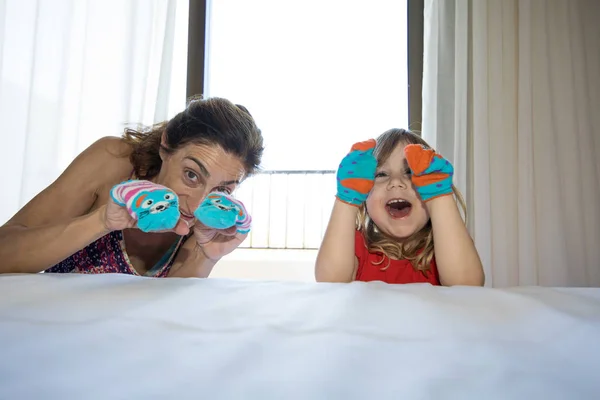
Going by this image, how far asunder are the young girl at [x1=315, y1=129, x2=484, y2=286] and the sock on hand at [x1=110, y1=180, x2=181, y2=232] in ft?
1.29

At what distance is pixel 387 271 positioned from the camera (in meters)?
1.08

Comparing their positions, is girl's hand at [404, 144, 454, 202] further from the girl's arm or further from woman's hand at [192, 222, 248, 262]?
woman's hand at [192, 222, 248, 262]

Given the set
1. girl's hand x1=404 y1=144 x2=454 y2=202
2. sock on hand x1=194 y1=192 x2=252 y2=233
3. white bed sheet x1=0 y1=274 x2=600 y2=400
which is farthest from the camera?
girl's hand x1=404 y1=144 x2=454 y2=202

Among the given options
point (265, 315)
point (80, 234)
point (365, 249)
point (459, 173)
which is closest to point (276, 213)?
point (459, 173)

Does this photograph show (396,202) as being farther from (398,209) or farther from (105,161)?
(105,161)

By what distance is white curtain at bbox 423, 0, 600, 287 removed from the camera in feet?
5.57

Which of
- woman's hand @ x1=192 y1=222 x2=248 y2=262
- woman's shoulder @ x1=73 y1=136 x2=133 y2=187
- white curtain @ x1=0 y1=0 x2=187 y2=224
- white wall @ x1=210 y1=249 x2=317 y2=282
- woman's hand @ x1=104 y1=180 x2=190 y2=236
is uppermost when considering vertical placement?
white curtain @ x1=0 y1=0 x2=187 y2=224

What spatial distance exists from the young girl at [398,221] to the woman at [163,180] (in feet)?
0.75

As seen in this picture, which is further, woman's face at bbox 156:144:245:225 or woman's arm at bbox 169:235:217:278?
woman's arm at bbox 169:235:217:278

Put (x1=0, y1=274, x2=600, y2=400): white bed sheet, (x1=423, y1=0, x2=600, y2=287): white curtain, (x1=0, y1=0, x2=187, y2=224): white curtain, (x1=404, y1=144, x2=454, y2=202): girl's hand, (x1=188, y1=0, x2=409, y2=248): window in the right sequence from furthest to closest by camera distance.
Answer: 1. (x1=188, y1=0, x2=409, y2=248): window
2. (x1=0, y1=0, x2=187, y2=224): white curtain
3. (x1=423, y1=0, x2=600, y2=287): white curtain
4. (x1=404, y1=144, x2=454, y2=202): girl's hand
5. (x1=0, y1=274, x2=600, y2=400): white bed sheet

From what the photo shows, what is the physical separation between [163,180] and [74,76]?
1481 millimetres

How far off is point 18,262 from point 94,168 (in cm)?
32

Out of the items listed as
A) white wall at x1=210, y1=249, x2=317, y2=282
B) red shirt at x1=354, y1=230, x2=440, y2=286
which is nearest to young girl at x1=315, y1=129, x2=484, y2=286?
red shirt at x1=354, y1=230, x2=440, y2=286

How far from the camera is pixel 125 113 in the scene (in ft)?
6.84
